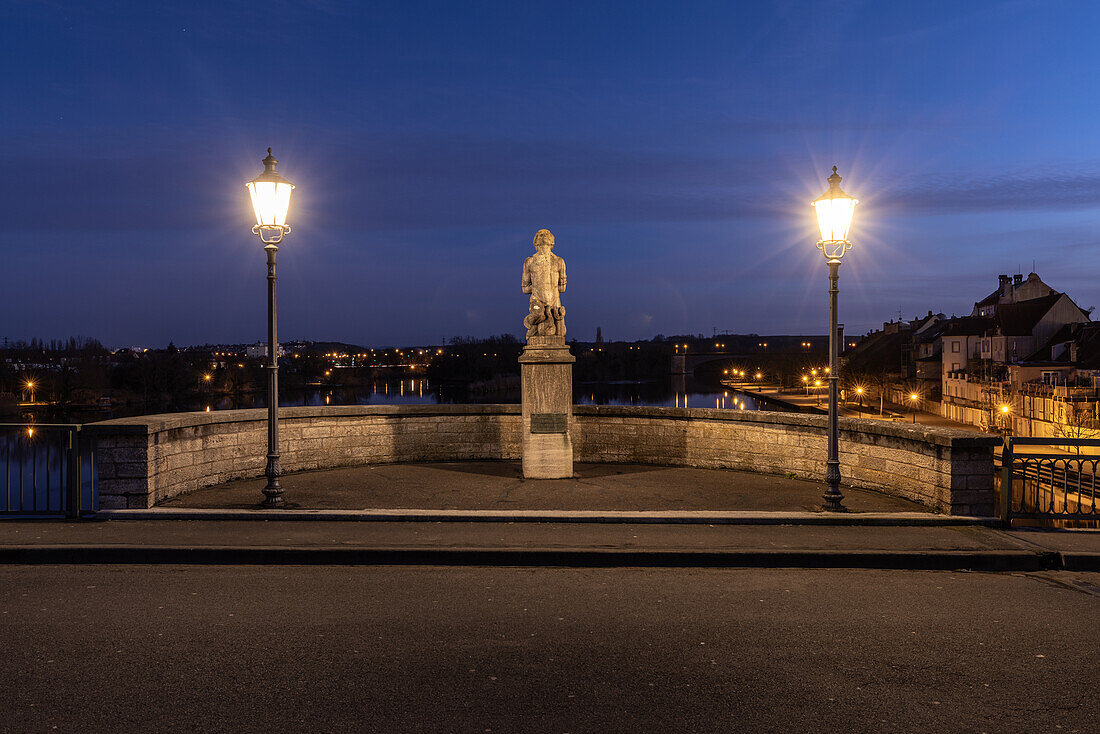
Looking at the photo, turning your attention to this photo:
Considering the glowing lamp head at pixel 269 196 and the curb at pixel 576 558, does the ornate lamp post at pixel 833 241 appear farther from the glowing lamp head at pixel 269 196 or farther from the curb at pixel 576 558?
the glowing lamp head at pixel 269 196

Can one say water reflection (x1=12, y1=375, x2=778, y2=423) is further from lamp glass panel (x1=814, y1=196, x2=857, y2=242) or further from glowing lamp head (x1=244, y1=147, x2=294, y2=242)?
lamp glass panel (x1=814, y1=196, x2=857, y2=242)

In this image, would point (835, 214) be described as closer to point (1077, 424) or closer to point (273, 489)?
point (273, 489)

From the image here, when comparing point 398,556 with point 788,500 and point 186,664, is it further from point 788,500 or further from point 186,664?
point 788,500

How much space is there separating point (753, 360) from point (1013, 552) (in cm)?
15584

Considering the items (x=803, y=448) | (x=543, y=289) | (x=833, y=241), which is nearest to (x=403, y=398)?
(x=543, y=289)

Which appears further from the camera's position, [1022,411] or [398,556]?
[1022,411]

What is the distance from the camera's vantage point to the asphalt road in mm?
3936

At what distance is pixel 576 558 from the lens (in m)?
6.95

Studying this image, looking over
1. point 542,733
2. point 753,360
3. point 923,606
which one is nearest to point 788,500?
point 923,606

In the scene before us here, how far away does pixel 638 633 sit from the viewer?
5.15m

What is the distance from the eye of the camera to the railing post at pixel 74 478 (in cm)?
825

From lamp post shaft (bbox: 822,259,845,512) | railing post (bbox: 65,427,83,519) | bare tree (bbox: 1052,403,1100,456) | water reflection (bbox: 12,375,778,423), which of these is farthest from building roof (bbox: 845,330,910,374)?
railing post (bbox: 65,427,83,519)

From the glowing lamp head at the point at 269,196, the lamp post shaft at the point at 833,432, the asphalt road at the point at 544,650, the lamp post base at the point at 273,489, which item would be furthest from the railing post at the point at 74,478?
the lamp post shaft at the point at 833,432

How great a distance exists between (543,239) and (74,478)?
6.80 m
